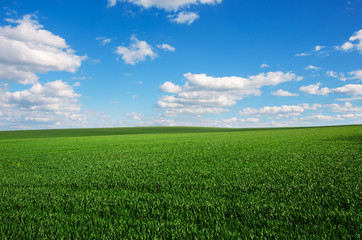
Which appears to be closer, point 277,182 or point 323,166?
point 277,182

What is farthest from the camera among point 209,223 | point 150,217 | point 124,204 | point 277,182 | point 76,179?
point 76,179

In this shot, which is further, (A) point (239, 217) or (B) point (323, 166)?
(B) point (323, 166)

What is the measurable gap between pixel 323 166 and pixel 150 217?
19.6ft

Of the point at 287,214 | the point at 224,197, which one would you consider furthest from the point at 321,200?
the point at 224,197

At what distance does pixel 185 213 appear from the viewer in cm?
364

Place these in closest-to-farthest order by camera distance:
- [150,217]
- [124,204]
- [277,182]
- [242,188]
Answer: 1. [150,217]
2. [124,204]
3. [242,188]
4. [277,182]

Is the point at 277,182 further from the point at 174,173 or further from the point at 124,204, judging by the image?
the point at 124,204

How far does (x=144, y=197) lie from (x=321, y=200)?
3436 millimetres

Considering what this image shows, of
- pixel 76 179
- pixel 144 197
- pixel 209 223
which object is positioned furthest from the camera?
pixel 76 179

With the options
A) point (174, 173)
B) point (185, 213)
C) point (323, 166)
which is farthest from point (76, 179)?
point (323, 166)

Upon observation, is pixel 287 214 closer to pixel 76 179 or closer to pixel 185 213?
pixel 185 213

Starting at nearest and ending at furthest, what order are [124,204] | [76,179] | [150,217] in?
[150,217] → [124,204] → [76,179]

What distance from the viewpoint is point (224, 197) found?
168 inches

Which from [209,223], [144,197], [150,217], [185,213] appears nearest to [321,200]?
[209,223]
